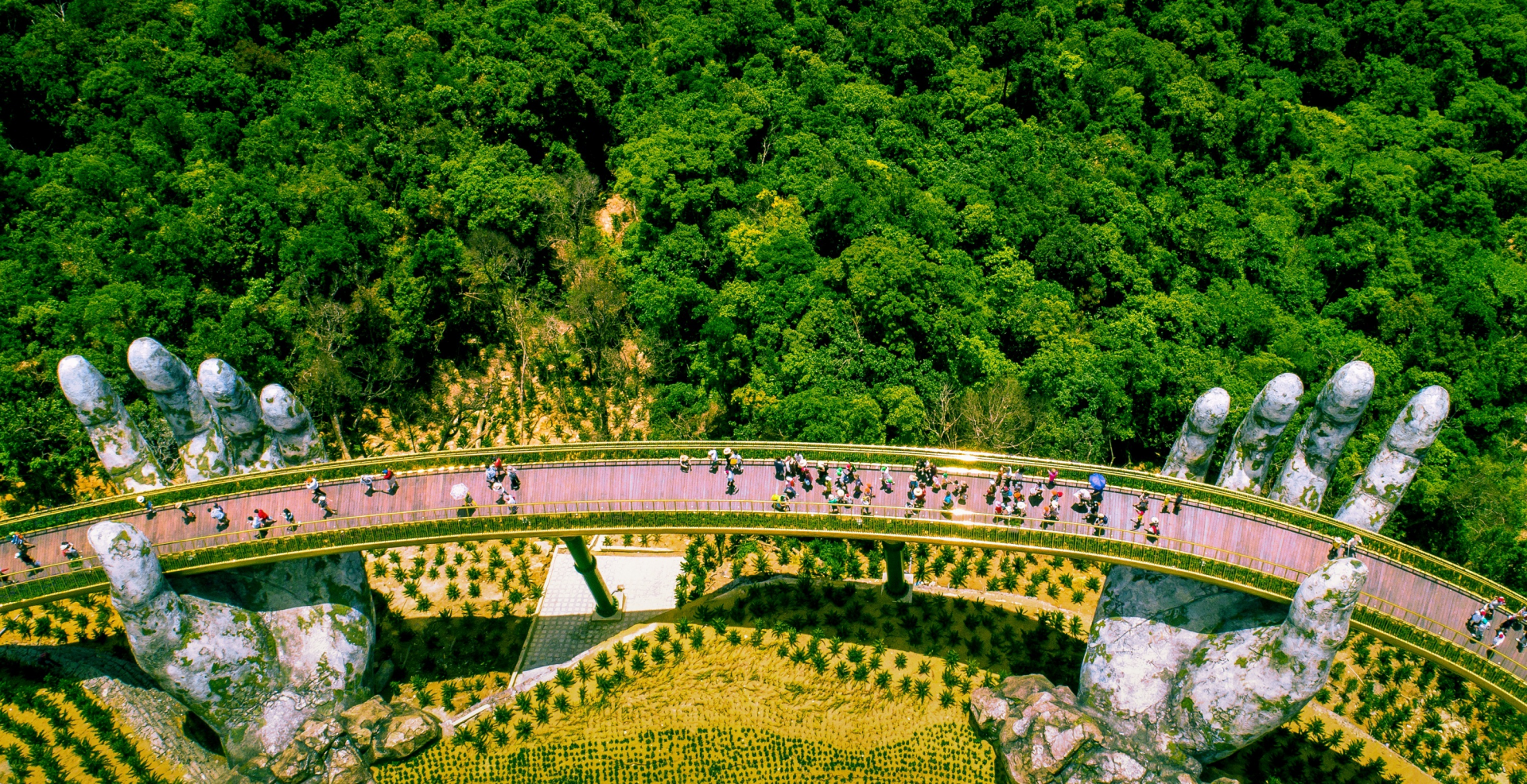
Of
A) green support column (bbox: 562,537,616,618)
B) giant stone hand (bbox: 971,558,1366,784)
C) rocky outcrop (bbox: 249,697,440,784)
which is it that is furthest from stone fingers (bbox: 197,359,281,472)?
giant stone hand (bbox: 971,558,1366,784)

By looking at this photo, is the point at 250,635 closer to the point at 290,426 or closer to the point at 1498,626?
the point at 290,426

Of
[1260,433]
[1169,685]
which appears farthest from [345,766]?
[1260,433]

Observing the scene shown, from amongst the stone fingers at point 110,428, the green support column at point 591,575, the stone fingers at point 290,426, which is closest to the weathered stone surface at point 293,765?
the green support column at point 591,575

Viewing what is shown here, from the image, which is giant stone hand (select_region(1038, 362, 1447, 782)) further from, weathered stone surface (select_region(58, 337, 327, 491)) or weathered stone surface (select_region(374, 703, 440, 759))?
weathered stone surface (select_region(58, 337, 327, 491))

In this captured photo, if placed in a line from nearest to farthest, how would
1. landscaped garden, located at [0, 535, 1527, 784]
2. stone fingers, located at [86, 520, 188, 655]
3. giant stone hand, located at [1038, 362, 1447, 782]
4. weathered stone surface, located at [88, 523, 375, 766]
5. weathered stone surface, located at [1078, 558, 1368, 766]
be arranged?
weathered stone surface, located at [1078, 558, 1368, 766] → giant stone hand, located at [1038, 362, 1447, 782] → stone fingers, located at [86, 520, 188, 655] → weathered stone surface, located at [88, 523, 375, 766] → landscaped garden, located at [0, 535, 1527, 784]

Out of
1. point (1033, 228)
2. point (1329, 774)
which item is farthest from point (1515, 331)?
point (1329, 774)

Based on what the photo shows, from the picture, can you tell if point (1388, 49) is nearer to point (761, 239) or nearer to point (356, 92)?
point (761, 239)
